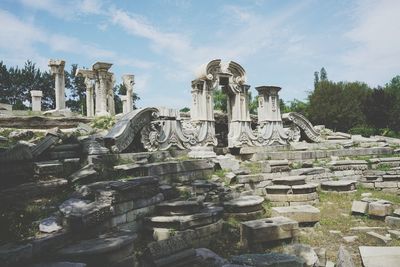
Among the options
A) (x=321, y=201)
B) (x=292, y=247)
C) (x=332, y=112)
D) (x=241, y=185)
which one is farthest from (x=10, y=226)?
(x=332, y=112)

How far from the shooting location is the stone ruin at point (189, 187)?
386 cm

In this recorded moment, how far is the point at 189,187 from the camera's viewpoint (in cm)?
637

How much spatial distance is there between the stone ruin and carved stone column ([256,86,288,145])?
0.04m

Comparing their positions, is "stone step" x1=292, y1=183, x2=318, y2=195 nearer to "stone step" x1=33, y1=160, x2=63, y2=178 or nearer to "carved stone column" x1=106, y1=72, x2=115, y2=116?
"stone step" x1=33, y1=160, x2=63, y2=178

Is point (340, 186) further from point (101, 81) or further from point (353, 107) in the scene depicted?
point (353, 107)

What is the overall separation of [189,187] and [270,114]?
229 inches

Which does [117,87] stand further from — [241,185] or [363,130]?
[241,185]

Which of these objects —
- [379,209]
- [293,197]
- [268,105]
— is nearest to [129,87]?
[268,105]

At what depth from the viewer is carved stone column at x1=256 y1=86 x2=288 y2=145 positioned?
11031 millimetres

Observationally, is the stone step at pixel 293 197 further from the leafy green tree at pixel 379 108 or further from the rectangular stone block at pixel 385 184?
the leafy green tree at pixel 379 108

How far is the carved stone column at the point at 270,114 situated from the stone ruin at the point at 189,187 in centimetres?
4

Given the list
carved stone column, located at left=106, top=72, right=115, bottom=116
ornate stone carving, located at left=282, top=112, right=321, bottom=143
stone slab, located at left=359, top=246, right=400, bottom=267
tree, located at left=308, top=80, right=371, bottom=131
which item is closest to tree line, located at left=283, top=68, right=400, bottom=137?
tree, located at left=308, top=80, right=371, bottom=131

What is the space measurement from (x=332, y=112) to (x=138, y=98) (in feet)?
106

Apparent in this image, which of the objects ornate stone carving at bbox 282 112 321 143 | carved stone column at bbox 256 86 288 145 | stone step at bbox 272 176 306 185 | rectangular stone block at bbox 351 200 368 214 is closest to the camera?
rectangular stone block at bbox 351 200 368 214
